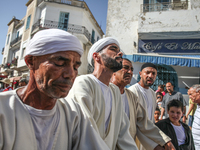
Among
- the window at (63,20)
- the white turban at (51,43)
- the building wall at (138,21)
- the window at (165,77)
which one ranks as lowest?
the white turban at (51,43)

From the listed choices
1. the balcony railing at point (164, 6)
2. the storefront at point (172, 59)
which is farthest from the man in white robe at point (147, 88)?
the balcony railing at point (164, 6)

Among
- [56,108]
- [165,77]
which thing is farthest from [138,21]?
[56,108]

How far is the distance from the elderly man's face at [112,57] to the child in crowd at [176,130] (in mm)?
1647

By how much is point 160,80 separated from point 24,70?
1765 centimetres

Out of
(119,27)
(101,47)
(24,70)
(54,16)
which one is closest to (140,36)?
(119,27)

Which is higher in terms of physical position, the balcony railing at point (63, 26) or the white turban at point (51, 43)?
the balcony railing at point (63, 26)

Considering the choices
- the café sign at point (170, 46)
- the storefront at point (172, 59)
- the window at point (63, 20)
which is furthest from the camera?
the window at point (63, 20)

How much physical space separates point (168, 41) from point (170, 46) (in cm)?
39

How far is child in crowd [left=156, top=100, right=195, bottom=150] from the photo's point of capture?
253 cm

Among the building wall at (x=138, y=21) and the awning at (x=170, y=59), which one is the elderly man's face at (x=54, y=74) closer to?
the awning at (x=170, y=59)

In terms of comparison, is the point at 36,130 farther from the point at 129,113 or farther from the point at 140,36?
the point at 140,36

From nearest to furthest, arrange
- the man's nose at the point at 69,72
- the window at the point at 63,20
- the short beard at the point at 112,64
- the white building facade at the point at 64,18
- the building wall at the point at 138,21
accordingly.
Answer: the man's nose at the point at 69,72 → the short beard at the point at 112,64 → the building wall at the point at 138,21 → the white building facade at the point at 64,18 → the window at the point at 63,20

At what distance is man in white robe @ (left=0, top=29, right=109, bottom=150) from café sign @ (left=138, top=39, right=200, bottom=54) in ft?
30.7

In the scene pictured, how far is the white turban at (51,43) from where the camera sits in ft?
3.13
